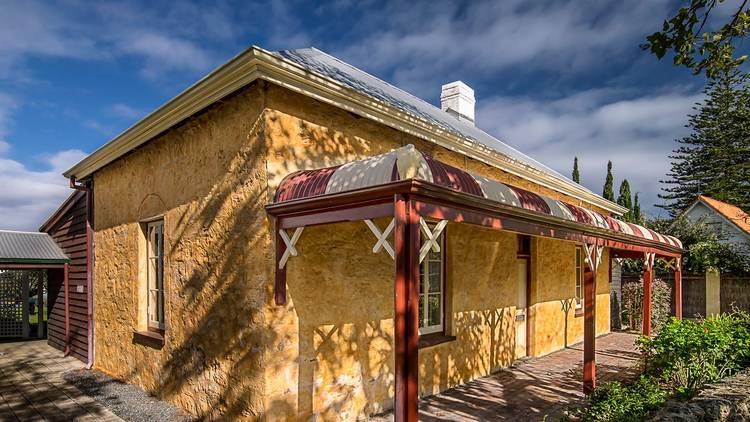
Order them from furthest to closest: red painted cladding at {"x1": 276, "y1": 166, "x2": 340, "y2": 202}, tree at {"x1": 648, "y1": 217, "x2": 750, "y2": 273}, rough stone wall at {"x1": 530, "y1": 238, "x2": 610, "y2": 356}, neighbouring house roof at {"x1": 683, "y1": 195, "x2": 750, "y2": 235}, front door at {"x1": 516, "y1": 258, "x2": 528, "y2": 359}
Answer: neighbouring house roof at {"x1": 683, "y1": 195, "x2": 750, "y2": 235} → tree at {"x1": 648, "y1": 217, "x2": 750, "y2": 273} → rough stone wall at {"x1": 530, "y1": 238, "x2": 610, "y2": 356} → front door at {"x1": 516, "y1": 258, "x2": 528, "y2": 359} → red painted cladding at {"x1": 276, "y1": 166, "x2": 340, "y2": 202}

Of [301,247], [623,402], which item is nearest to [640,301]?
[623,402]

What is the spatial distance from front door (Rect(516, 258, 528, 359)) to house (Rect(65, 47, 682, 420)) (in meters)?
0.99

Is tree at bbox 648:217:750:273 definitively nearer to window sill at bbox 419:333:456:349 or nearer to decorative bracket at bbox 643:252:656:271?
decorative bracket at bbox 643:252:656:271

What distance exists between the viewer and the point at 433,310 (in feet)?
22.2

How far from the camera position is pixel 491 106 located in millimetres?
15016

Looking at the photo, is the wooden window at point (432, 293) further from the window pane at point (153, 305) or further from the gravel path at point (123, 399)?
the window pane at point (153, 305)

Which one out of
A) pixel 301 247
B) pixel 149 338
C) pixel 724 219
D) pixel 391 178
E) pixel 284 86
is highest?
pixel 284 86

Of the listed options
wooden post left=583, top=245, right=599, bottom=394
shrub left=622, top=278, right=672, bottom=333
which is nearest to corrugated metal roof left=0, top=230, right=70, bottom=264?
wooden post left=583, top=245, right=599, bottom=394

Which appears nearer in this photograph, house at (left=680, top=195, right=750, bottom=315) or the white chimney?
the white chimney

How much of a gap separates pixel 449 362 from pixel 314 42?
6326mm

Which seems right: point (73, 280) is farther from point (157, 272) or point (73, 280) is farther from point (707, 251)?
point (707, 251)

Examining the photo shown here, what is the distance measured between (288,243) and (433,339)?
2994 millimetres

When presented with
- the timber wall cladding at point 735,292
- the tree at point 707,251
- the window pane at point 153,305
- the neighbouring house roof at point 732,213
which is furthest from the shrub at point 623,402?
the neighbouring house roof at point 732,213

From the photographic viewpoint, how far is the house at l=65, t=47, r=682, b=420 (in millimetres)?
4156
